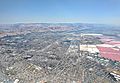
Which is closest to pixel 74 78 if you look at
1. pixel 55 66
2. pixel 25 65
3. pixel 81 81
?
pixel 81 81

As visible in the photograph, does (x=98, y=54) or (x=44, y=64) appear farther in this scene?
(x=98, y=54)

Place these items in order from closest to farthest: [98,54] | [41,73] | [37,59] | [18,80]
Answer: [18,80], [41,73], [37,59], [98,54]

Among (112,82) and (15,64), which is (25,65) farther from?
(112,82)

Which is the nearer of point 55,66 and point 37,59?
point 55,66

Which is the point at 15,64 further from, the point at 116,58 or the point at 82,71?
the point at 116,58

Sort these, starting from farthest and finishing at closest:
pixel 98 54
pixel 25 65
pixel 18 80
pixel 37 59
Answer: pixel 98 54, pixel 37 59, pixel 25 65, pixel 18 80

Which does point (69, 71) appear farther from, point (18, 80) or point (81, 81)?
point (18, 80)

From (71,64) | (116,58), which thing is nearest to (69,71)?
(71,64)

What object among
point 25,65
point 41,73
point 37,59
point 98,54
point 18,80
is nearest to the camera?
point 18,80
